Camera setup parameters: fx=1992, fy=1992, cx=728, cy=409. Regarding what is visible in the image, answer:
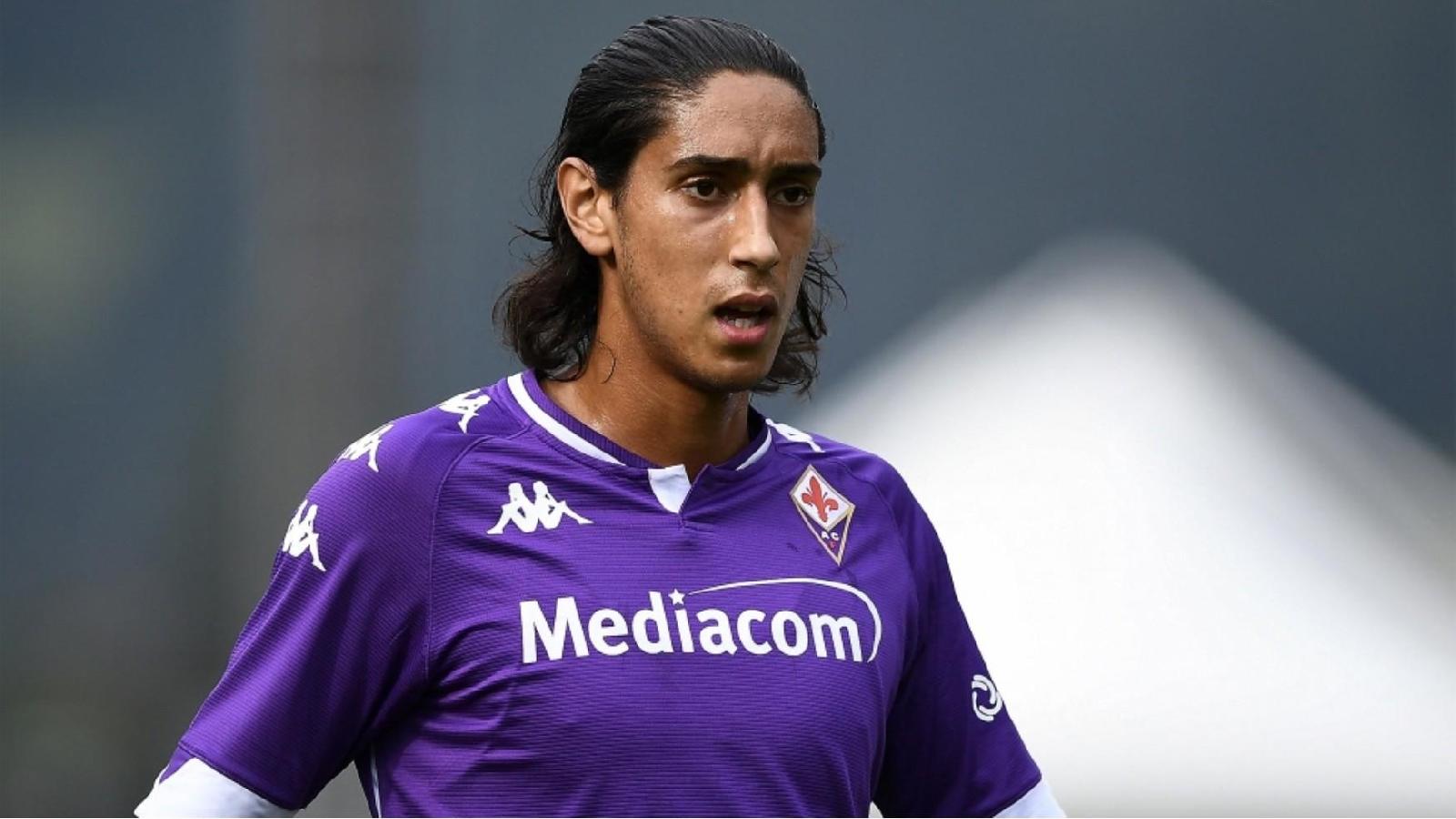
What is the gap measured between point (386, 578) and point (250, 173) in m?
3.91

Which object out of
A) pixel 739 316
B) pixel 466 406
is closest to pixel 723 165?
pixel 739 316

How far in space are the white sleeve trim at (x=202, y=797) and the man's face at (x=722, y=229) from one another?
0.72 meters

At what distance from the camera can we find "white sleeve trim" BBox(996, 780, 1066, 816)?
261 cm

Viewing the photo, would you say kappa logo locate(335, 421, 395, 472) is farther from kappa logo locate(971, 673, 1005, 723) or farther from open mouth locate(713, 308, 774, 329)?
kappa logo locate(971, 673, 1005, 723)

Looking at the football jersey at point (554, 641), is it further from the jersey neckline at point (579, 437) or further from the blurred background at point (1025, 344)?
the blurred background at point (1025, 344)

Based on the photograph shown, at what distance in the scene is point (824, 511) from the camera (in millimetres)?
2576

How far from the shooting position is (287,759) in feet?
7.27

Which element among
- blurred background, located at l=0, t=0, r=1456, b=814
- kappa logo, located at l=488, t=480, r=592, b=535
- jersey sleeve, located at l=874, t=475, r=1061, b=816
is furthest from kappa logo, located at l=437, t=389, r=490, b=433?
blurred background, located at l=0, t=0, r=1456, b=814

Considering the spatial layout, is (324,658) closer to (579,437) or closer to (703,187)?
(579,437)

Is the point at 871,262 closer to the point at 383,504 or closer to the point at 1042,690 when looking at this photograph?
the point at 1042,690

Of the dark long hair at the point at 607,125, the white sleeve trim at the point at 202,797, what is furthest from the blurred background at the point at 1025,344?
the white sleeve trim at the point at 202,797

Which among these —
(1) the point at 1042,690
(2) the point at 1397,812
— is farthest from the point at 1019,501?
(2) the point at 1397,812

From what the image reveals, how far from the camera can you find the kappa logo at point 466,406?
8.07 ft

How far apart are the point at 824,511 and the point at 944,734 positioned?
331 mm
